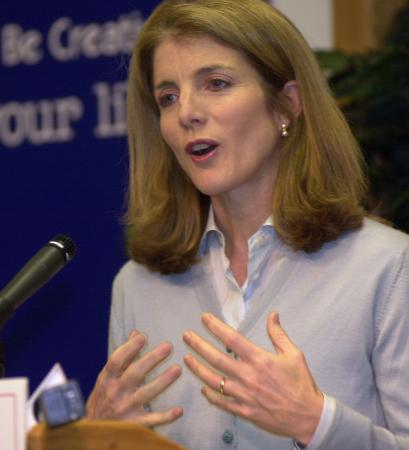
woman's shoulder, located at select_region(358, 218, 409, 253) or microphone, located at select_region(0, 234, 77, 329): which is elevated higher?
microphone, located at select_region(0, 234, 77, 329)

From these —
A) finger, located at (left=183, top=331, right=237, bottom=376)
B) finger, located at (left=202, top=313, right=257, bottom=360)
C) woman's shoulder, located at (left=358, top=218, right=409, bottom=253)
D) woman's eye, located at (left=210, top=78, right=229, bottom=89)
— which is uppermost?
woman's eye, located at (left=210, top=78, right=229, bottom=89)

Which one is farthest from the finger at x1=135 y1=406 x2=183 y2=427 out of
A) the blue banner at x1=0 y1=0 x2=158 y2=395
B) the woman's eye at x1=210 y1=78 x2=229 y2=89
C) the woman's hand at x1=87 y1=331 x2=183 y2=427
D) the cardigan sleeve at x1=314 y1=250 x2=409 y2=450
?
the blue banner at x1=0 y1=0 x2=158 y2=395

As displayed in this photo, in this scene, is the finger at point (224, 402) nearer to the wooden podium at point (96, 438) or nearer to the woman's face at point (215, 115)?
the wooden podium at point (96, 438)

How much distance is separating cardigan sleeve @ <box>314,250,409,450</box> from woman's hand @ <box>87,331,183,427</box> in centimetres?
38

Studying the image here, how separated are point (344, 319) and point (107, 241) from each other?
66.9 inches

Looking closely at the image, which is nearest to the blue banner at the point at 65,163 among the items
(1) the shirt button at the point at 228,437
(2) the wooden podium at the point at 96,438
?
(1) the shirt button at the point at 228,437

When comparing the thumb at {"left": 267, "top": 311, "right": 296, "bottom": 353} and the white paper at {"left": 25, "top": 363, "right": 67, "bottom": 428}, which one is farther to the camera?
the thumb at {"left": 267, "top": 311, "right": 296, "bottom": 353}

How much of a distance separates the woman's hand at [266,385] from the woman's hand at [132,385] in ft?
0.47

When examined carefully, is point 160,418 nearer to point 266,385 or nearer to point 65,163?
point 266,385

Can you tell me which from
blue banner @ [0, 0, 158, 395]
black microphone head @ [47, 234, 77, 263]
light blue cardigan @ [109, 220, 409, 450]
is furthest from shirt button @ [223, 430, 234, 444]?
blue banner @ [0, 0, 158, 395]

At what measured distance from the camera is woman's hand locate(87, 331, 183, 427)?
1.79m

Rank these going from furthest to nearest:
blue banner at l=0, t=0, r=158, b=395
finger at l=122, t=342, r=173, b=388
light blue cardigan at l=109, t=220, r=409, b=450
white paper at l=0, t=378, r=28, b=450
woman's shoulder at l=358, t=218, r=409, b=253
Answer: blue banner at l=0, t=0, r=158, b=395
woman's shoulder at l=358, t=218, r=409, b=253
light blue cardigan at l=109, t=220, r=409, b=450
finger at l=122, t=342, r=173, b=388
white paper at l=0, t=378, r=28, b=450

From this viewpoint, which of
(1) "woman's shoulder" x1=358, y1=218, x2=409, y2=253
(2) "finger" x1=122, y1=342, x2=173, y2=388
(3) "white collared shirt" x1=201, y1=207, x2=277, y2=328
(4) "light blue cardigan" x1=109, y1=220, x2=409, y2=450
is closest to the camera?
(2) "finger" x1=122, y1=342, x2=173, y2=388

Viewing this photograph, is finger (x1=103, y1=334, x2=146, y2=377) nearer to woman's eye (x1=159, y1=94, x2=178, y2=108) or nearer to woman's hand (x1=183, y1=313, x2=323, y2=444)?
woman's hand (x1=183, y1=313, x2=323, y2=444)
